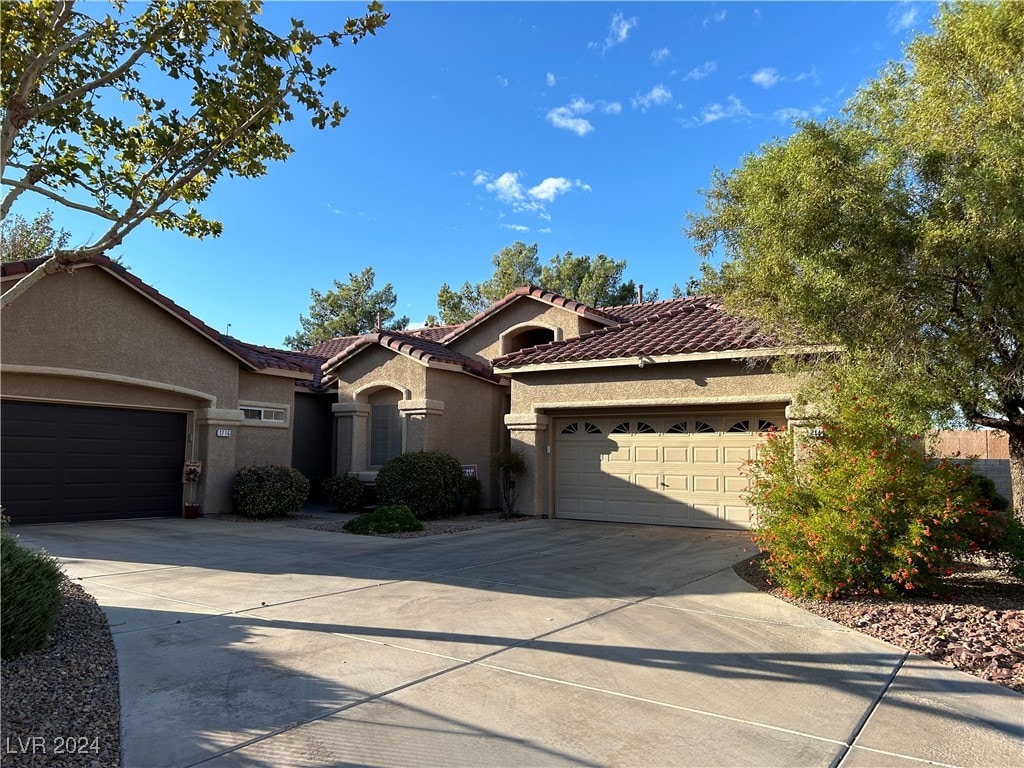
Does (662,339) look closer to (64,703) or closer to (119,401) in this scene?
(119,401)

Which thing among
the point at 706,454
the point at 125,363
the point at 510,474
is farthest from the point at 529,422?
the point at 125,363

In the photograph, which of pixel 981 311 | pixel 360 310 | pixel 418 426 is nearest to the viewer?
pixel 981 311

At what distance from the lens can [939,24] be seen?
292 inches

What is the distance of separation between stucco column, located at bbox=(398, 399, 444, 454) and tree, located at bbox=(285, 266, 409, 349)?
26669 mm

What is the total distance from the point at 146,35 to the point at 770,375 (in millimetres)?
10792

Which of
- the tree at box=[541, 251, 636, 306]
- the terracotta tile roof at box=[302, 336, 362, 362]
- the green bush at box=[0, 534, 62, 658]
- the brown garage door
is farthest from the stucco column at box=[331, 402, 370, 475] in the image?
the tree at box=[541, 251, 636, 306]

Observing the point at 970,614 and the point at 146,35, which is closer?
the point at 970,614

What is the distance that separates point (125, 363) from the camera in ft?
46.5

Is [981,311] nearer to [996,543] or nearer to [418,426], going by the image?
[996,543]

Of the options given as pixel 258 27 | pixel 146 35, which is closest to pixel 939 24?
pixel 258 27

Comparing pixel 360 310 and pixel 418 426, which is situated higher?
pixel 360 310

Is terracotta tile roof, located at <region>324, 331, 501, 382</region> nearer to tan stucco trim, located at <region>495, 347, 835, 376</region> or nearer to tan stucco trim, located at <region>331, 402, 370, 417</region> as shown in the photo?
tan stucco trim, located at <region>331, 402, 370, 417</region>

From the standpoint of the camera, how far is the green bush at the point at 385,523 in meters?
13.1

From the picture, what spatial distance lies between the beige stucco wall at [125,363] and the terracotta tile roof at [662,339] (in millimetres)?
6366
